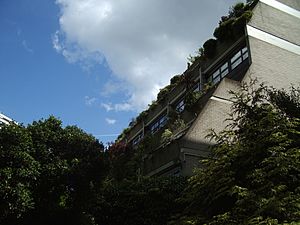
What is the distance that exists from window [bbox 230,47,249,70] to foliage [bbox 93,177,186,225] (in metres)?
10.2

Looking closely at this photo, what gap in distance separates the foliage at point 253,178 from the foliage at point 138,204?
8.82ft

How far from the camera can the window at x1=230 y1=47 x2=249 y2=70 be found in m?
22.2

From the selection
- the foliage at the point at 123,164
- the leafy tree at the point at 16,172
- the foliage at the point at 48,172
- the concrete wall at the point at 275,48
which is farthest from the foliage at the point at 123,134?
the leafy tree at the point at 16,172

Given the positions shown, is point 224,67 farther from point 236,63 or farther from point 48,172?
point 48,172

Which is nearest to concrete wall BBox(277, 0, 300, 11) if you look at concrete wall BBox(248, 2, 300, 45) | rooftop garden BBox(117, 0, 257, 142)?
concrete wall BBox(248, 2, 300, 45)

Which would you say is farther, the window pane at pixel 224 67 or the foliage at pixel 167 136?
the window pane at pixel 224 67

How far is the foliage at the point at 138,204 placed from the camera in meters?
14.6

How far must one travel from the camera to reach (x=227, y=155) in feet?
37.5

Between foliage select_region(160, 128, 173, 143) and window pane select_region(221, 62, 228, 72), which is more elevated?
window pane select_region(221, 62, 228, 72)

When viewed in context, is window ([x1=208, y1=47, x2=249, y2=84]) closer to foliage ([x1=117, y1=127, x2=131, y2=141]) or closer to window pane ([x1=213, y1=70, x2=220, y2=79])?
window pane ([x1=213, y1=70, x2=220, y2=79])

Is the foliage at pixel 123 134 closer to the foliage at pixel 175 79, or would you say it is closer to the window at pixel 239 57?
the foliage at pixel 175 79

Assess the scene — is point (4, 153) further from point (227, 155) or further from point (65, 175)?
point (227, 155)

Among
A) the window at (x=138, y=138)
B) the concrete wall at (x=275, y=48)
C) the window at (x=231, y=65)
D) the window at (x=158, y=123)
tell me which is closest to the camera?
the concrete wall at (x=275, y=48)

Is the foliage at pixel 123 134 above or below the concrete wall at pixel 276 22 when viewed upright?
below
